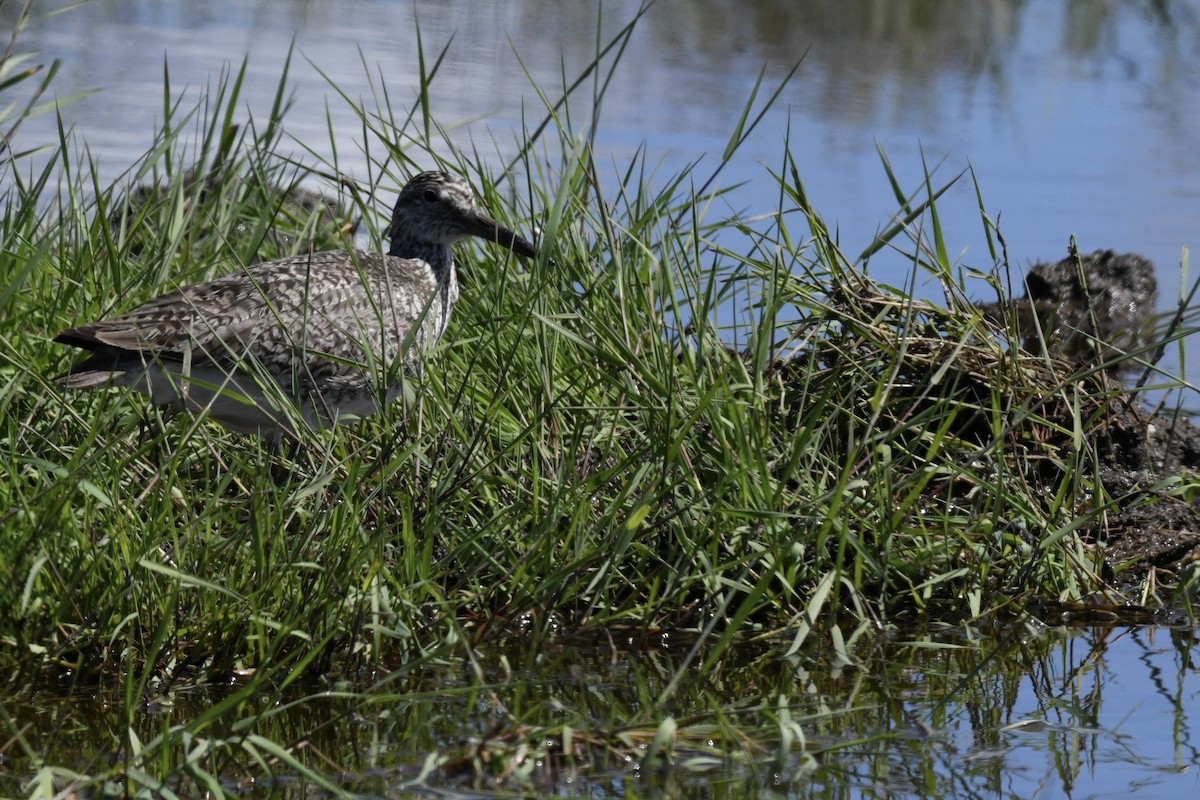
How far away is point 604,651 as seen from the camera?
4.48 m

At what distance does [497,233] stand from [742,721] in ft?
8.29

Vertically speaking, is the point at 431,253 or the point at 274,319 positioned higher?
the point at 431,253

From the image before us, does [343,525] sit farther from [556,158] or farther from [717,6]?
[717,6]

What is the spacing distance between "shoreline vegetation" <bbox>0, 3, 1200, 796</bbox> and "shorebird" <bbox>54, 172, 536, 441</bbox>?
137 mm

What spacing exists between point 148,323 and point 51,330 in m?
0.52

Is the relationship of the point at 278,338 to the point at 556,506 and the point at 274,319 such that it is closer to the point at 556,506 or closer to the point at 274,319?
the point at 274,319

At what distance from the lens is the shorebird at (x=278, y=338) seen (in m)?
4.90

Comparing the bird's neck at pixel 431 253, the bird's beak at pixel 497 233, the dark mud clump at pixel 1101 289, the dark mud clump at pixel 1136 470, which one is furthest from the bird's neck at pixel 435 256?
the dark mud clump at pixel 1101 289

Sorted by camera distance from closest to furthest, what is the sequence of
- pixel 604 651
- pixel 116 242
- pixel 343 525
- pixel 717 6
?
pixel 343 525, pixel 604 651, pixel 116 242, pixel 717 6

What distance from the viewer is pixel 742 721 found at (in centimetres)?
400

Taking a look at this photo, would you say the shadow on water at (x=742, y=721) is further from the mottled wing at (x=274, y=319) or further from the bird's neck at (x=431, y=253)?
the bird's neck at (x=431, y=253)

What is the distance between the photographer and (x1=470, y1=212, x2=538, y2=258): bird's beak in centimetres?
584

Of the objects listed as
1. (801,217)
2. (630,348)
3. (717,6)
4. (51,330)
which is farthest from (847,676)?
(717,6)

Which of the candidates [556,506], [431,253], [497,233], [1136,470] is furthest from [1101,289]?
[556,506]
